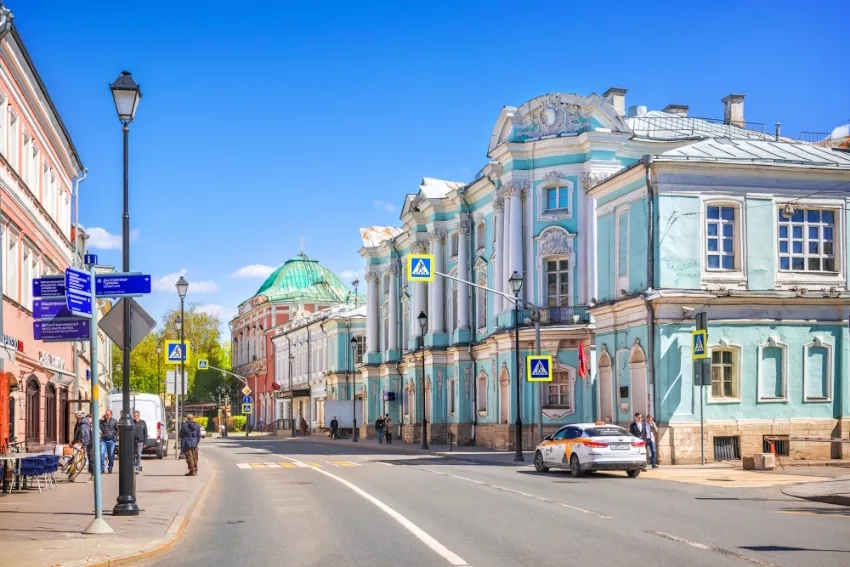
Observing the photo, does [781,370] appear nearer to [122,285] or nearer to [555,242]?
[555,242]

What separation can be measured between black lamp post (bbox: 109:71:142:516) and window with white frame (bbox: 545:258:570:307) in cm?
3208

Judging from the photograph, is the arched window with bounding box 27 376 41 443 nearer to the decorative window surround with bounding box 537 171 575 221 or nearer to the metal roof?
the metal roof

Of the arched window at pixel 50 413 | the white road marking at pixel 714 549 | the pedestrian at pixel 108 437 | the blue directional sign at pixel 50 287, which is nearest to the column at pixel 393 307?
the arched window at pixel 50 413

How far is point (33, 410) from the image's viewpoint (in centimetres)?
3195

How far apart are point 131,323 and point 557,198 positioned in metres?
33.3

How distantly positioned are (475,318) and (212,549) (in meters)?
41.8

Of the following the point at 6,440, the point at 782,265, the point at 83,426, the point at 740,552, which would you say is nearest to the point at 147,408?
the point at 83,426

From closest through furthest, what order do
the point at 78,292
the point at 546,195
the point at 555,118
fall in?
the point at 78,292
the point at 555,118
the point at 546,195

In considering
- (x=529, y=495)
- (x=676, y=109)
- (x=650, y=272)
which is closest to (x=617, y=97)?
(x=676, y=109)

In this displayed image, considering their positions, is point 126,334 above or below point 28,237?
below

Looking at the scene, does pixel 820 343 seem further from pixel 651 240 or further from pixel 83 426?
pixel 83 426

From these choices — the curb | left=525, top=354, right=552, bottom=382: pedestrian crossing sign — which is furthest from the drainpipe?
the curb

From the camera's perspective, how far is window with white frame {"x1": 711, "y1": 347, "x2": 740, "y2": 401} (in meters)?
33.6

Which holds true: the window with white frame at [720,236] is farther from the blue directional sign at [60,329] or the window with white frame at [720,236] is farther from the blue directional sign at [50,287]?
the blue directional sign at [60,329]
